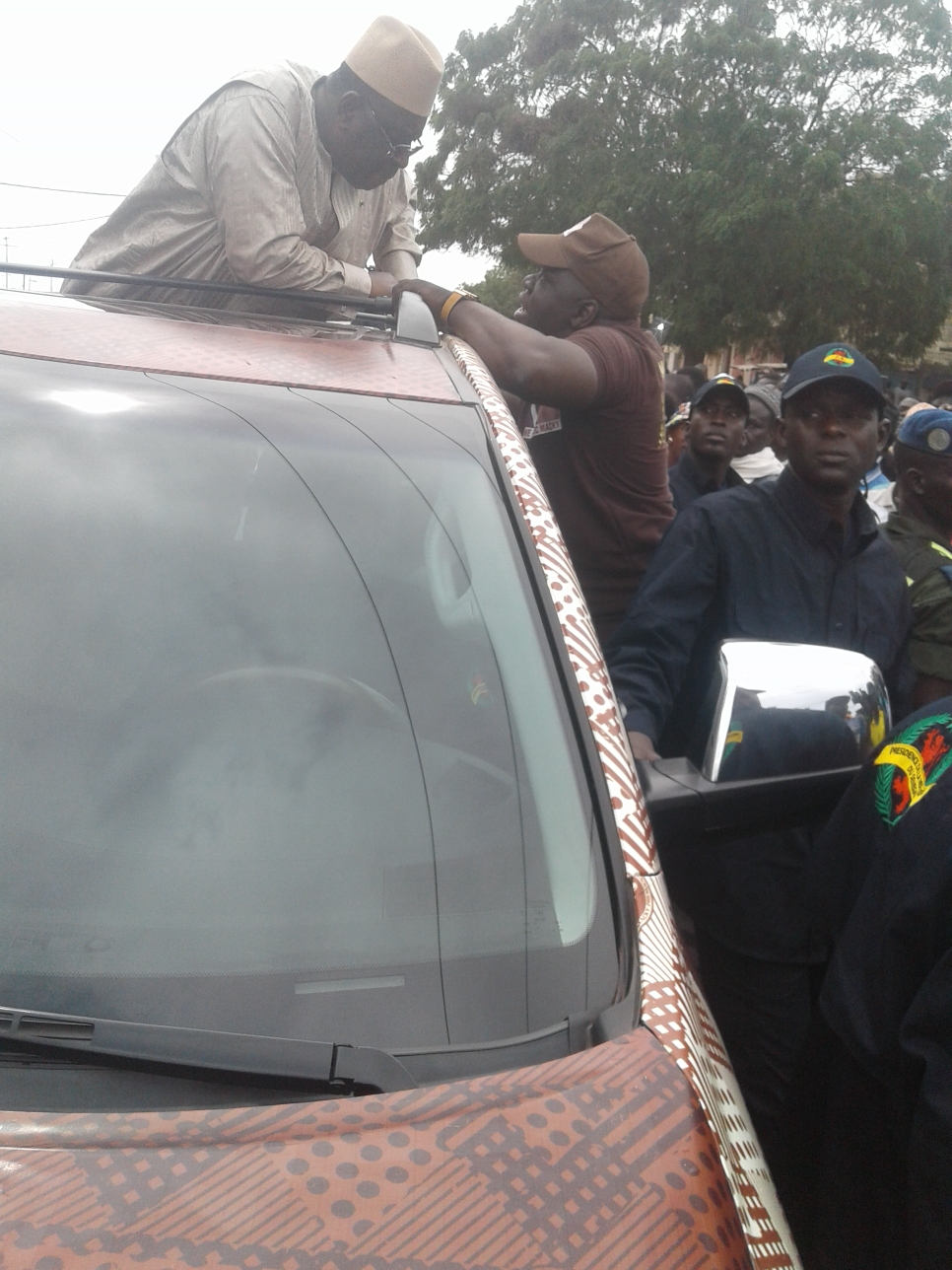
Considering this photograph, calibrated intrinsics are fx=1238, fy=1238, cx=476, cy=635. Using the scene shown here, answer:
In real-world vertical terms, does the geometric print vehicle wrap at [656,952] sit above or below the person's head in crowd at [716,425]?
above

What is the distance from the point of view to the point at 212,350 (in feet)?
6.16

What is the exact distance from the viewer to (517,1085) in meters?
1.11

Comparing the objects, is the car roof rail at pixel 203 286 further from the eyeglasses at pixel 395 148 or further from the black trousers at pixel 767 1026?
the black trousers at pixel 767 1026

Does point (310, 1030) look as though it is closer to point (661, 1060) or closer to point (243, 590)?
point (661, 1060)

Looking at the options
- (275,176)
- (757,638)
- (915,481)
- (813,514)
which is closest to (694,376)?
(915,481)

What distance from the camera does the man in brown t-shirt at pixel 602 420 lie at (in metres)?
2.90

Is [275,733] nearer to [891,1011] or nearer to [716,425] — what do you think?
[891,1011]

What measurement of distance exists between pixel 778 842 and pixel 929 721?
0.79m

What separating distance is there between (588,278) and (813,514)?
815 mm

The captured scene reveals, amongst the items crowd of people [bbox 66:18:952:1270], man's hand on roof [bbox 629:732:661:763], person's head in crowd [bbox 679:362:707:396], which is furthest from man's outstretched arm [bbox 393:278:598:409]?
person's head in crowd [bbox 679:362:707:396]

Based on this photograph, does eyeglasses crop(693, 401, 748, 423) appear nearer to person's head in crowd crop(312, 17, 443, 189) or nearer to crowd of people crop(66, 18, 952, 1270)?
crowd of people crop(66, 18, 952, 1270)

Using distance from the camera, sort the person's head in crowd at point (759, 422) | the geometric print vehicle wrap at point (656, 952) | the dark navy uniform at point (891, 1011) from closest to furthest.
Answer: the geometric print vehicle wrap at point (656, 952), the dark navy uniform at point (891, 1011), the person's head in crowd at point (759, 422)

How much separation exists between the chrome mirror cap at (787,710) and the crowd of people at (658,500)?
11.0 inches

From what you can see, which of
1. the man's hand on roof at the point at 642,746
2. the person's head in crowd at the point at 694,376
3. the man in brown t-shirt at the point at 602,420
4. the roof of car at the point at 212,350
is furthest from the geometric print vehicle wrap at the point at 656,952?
the person's head in crowd at the point at 694,376
